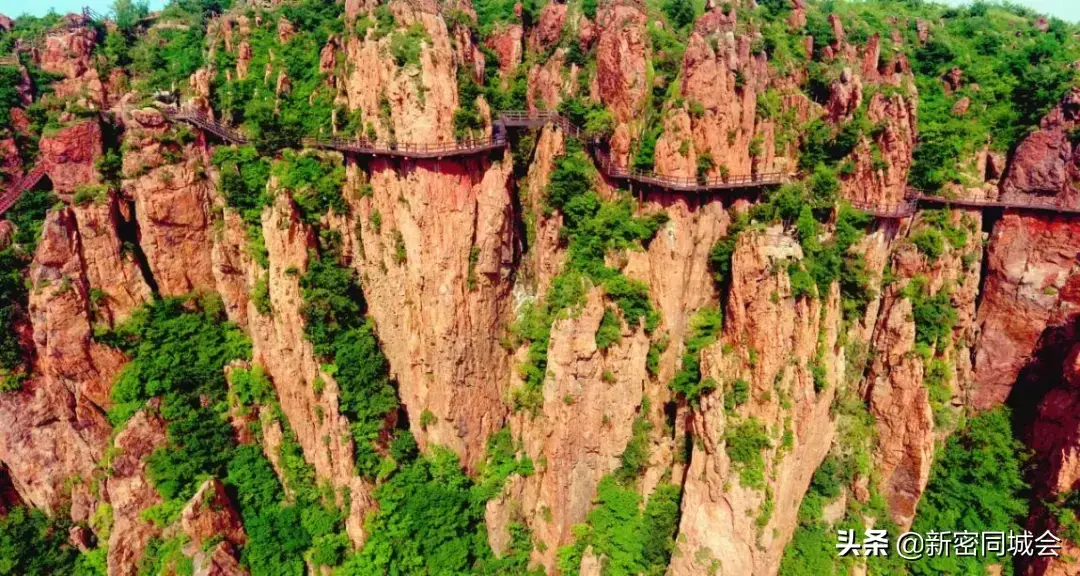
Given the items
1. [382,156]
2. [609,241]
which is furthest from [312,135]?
[609,241]

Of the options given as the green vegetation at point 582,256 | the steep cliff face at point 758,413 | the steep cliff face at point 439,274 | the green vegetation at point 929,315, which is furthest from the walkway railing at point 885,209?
the steep cliff face at point 439,274

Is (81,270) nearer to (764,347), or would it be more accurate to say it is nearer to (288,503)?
(288,503)

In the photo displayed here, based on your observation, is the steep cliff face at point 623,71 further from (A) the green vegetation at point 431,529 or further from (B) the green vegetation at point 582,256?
(A) the green vegetation at point 431,529

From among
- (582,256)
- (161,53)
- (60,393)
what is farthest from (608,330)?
(161,53)

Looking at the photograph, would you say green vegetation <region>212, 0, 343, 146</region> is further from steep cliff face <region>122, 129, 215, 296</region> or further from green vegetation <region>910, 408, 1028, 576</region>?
green vegetation <region>910, 408, 1028, 576</region>

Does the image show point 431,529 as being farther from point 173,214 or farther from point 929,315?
point 929,315
